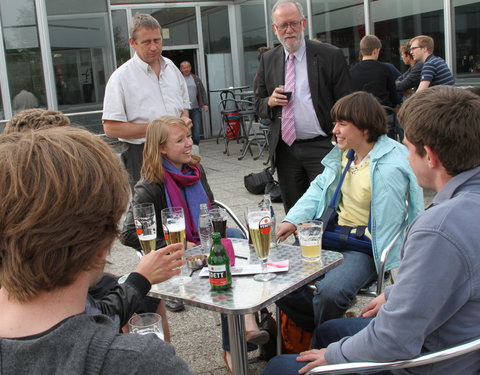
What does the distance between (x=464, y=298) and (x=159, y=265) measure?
0.94 m

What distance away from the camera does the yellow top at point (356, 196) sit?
2.82 m

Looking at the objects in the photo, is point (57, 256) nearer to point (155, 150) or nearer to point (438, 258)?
point (438, 258)

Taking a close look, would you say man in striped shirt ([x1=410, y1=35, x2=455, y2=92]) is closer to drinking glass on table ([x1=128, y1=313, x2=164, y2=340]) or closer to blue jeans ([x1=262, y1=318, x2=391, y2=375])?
blue jeans ([x1=262, y1=318, x2=391, y2=375])

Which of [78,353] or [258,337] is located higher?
[78,353]

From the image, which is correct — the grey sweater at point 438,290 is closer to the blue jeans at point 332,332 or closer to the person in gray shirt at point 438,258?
the person in gray shirt at point 438,258

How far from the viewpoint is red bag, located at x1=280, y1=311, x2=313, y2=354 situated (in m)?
2.64

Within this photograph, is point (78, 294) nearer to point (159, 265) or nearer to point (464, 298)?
point (159, 265)

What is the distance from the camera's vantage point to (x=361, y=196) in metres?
2.82

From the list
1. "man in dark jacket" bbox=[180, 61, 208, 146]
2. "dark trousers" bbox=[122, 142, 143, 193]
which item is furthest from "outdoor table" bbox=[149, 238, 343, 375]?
"man in dark jacket" bbox=[180, 61, 208, 146]

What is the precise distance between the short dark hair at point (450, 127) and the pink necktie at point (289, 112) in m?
2.14

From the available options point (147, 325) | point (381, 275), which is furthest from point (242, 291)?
point (381, 275)

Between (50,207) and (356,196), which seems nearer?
(50,207)

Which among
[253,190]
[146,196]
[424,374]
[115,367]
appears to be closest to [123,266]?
[146,196]

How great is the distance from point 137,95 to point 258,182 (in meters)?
3.27
